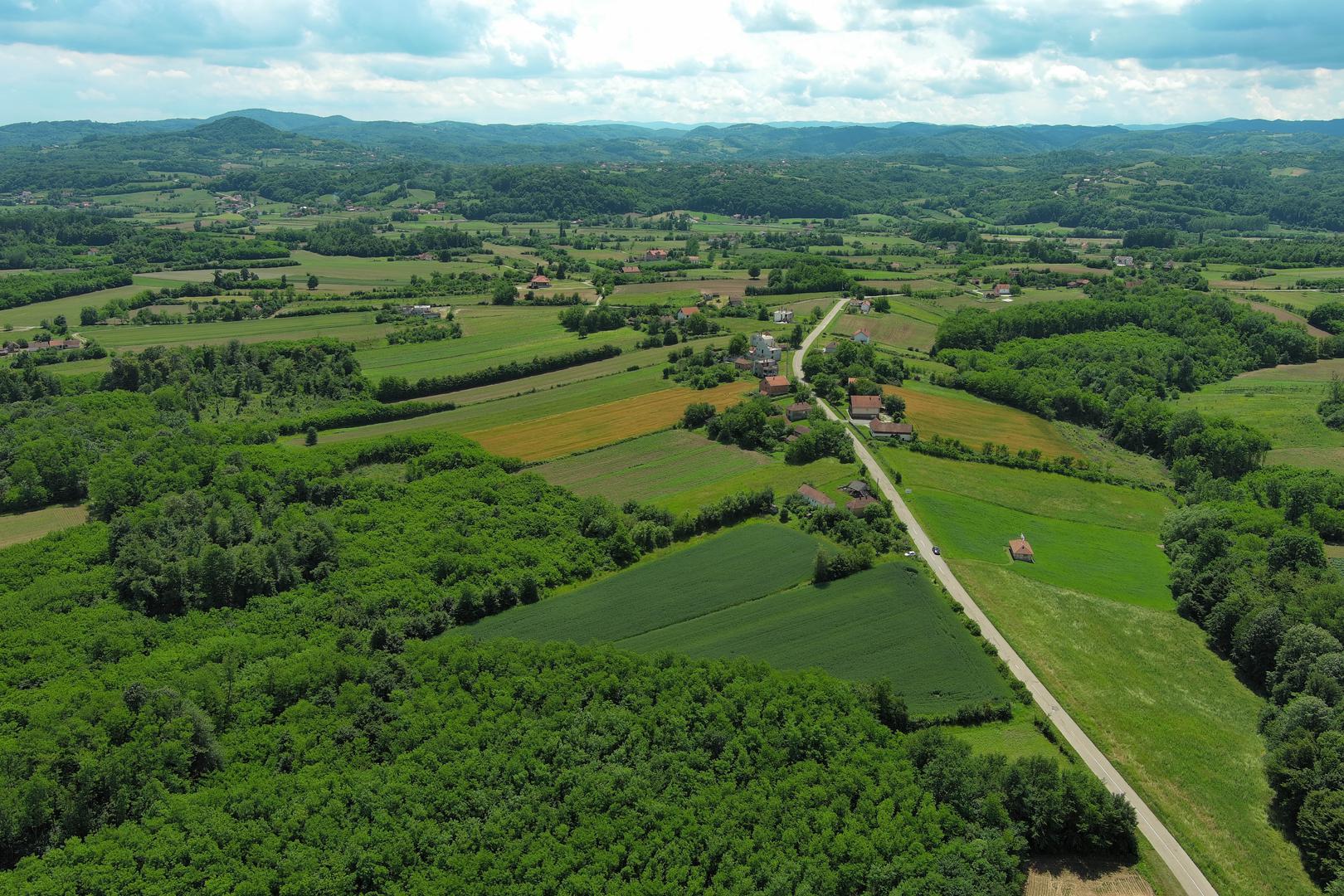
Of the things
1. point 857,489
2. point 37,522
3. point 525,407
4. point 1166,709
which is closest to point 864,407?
point 857,489

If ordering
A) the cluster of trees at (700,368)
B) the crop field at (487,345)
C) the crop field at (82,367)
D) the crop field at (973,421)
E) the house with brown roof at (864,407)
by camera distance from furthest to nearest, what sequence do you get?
the crop field at (487,345), the cluster of trees at (700,368), the crop field at (82,367), the house with brown roof at (864,407), the crop field at (973,421)

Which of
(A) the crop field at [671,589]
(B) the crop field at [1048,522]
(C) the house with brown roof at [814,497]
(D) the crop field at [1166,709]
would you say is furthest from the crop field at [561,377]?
(D) the crop field at [1166,709]

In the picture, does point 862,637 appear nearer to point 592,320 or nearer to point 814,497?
point 814,497

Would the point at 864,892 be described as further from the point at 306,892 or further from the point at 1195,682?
the point at 1195,682

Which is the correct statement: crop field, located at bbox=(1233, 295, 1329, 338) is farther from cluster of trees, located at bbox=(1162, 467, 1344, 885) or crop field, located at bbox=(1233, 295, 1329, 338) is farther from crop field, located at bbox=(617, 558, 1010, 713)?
crop field, located at bbox=(617, 558, 1010, 713)

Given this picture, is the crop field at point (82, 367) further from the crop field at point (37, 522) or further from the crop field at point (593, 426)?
the crop field at point (593, 426)

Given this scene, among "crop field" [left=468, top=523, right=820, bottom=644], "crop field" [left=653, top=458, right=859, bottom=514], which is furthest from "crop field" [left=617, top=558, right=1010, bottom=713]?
"crop field" [left=653, top=458, right=859, bottom=514]
